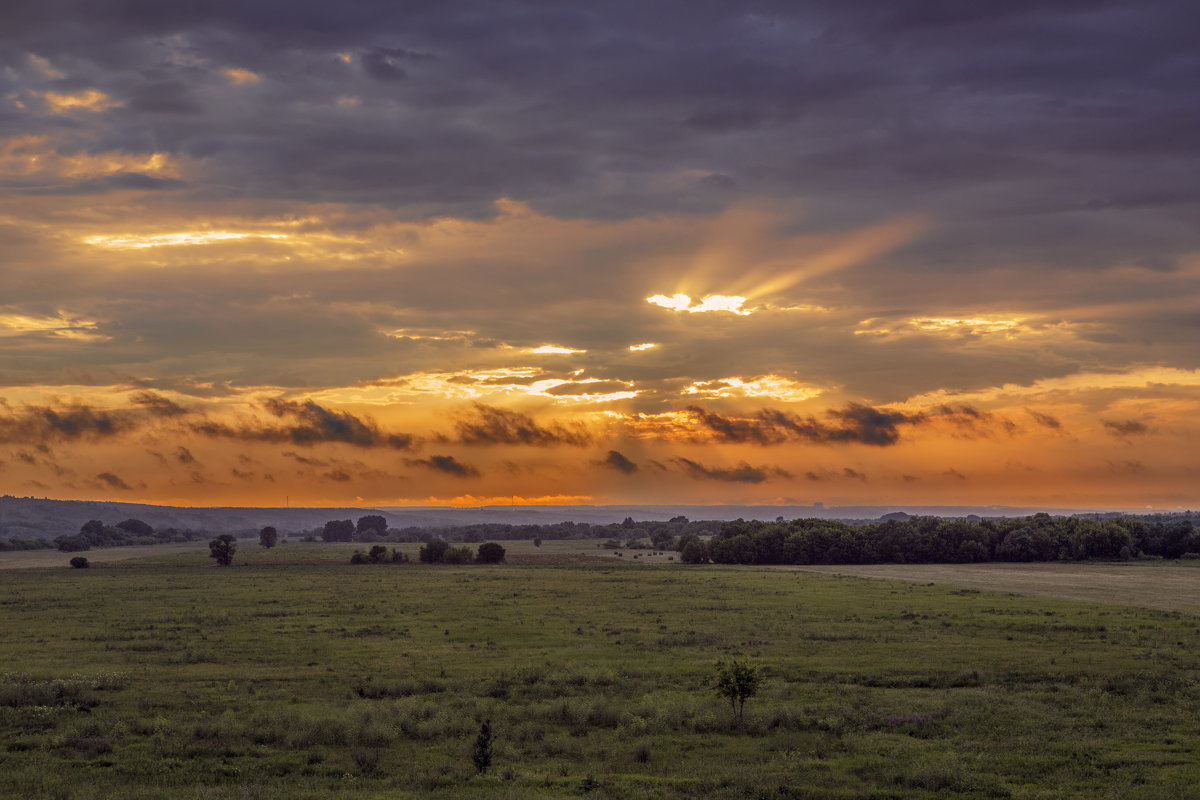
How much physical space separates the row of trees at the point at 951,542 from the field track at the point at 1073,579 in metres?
10.4

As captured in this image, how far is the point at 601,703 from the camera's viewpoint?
142 feet

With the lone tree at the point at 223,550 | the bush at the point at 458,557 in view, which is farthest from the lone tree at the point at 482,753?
the lone tree at the point at 223,550

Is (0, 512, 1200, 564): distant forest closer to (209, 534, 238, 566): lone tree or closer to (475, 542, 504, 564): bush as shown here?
(475, 542, 504, 564): bush

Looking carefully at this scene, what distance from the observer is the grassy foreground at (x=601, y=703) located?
31.6 meters

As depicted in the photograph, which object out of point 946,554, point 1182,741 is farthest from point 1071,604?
point 946,554

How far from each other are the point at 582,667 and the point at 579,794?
25.0 meters

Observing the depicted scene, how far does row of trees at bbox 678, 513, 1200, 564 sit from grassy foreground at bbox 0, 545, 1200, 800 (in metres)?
89.1

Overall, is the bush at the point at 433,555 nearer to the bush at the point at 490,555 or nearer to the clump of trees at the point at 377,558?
the clump of trees at the point at 377,558

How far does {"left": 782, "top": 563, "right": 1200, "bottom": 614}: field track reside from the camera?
97.4 metres

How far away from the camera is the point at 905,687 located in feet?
161

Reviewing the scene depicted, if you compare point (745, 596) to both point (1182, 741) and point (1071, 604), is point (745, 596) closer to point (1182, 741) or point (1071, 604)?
point (1071, 604)

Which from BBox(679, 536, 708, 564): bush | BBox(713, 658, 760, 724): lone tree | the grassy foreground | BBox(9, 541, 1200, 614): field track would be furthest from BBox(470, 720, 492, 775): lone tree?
BBox(679, 536, 708, 564): bush

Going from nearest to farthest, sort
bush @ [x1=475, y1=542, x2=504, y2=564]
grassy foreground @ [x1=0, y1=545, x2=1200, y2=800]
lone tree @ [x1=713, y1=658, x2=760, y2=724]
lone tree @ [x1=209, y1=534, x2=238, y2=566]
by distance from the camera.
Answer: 1. grassy foreground @ [x1=0, y1=545, x2=1200, y2=800]
2. lone tree @ [x1=713, y1=658, x2=760, y2=724]
3. lone tree @ [x1=209, y1=534, x2=238, y2=566]
4. bush @ [x1=475, y1=542, x2=504, y2=564]

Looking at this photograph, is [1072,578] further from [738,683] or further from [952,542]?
[738,683]
